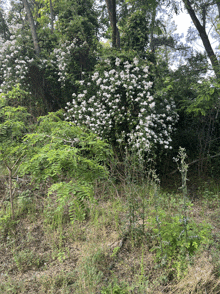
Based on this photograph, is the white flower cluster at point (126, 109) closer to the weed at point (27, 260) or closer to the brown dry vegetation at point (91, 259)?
the brown dry vegetation at point (91, 259)

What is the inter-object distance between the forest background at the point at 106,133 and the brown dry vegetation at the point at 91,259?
0.03 metres

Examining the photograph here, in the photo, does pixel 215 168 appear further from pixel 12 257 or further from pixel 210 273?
pixel 12 257

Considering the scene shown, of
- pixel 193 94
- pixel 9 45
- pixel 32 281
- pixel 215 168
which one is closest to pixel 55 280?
pixel 32 281

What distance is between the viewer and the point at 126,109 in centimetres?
546

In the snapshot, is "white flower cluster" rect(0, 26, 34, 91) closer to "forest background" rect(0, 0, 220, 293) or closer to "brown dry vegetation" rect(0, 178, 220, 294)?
"forest background" rect(0, 0, 220, 293)

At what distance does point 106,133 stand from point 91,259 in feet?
10.8

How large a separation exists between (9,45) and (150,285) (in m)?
8.84

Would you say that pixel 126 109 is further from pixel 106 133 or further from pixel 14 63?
pixel 14 63

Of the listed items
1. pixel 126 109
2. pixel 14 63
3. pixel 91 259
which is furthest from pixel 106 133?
pixel 14 63

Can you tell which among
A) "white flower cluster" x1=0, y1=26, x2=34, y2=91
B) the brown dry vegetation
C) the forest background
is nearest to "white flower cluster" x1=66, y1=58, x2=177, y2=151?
the forest background

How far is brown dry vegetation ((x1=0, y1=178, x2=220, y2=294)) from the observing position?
2078 millimetres

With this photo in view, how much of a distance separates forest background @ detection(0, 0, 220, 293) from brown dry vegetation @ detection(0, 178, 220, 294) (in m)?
0.03

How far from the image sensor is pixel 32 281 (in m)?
2.29

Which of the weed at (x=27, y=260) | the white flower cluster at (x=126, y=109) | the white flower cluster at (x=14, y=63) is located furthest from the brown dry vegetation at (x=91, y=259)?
the white flower cluster at (x=14, y=63)
